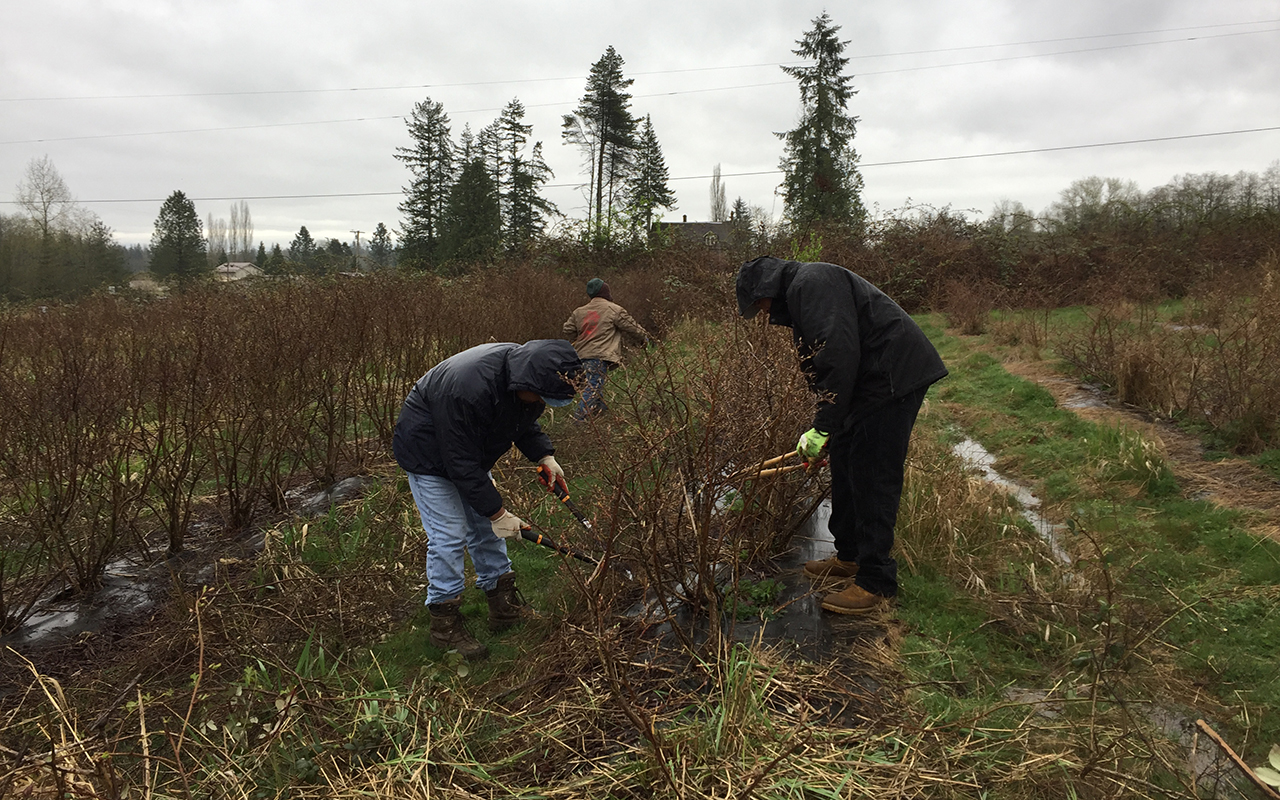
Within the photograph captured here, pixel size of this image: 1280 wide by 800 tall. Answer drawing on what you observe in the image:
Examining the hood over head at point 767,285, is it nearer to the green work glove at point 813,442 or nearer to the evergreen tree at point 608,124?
the green work glove at point 813,442

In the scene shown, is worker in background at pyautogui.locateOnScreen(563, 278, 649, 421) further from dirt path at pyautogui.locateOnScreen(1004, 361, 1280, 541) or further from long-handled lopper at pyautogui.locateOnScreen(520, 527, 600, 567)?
dirt path at pyautogui.locateOnScreen(1004, 361, 1280, 541)

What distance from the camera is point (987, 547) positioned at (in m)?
3.79

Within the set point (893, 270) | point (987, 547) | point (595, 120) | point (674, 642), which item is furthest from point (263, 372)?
point (595, 120)

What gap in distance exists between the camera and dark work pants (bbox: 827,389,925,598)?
305 cm

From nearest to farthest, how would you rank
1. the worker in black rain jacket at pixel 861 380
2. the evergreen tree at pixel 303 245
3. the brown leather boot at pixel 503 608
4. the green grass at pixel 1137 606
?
the green grass at pixel 1137 606, the worker in black rain jacket at pixel 861 380, the brown leather boot at pixel 503 608, the evergreen tree at pixel 303 245

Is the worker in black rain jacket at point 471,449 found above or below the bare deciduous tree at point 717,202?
below

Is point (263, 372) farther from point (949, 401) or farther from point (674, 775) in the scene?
point (949, 401)

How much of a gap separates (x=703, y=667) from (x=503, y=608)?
1318mm

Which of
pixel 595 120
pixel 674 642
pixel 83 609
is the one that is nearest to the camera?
pixel 674 642

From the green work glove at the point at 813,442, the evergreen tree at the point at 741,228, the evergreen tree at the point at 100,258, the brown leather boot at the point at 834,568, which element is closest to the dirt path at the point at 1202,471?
the brown leather boot at the point at 834,568

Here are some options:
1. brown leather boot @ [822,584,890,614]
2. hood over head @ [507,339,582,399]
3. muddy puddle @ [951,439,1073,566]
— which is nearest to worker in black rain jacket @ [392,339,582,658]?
hood over head @ [507,339,582,399]

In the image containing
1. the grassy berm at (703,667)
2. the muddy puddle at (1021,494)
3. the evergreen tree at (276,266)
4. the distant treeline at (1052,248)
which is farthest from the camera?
the distant treeline at (1052,248)

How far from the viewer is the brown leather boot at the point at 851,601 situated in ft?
10.3

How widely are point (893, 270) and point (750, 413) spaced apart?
1685cm
